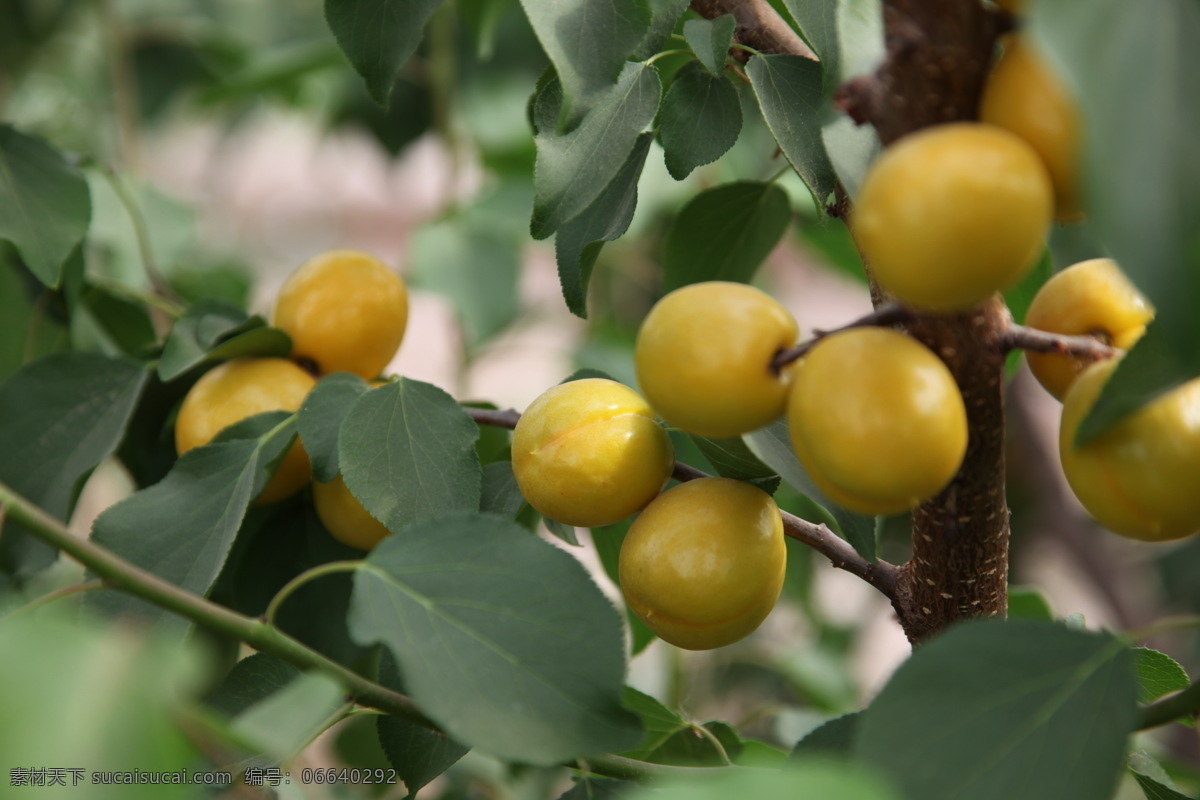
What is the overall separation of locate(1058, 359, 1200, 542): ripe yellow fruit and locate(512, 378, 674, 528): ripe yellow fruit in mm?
110

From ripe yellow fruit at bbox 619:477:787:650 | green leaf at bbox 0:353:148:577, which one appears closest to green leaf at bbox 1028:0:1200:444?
ripe yellow fruit at bbox 619:477:787:650

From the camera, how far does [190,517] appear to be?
1.06 feet

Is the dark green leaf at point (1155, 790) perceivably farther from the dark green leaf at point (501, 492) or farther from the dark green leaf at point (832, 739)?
the dark green leaf at point (501, 492)

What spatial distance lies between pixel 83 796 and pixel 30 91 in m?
1.18

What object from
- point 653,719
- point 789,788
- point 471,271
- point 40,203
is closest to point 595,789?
point 653,719

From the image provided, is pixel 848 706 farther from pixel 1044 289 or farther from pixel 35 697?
pixel 35 697

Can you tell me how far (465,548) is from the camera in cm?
25

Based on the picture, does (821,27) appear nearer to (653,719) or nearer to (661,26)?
(661,26)

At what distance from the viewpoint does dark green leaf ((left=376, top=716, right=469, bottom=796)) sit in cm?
31

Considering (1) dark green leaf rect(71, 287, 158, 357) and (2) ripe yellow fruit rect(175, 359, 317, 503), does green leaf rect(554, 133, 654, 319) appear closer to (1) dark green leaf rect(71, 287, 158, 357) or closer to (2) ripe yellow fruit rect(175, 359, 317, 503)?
(2) ripe yellow fruit rect(175, 359, 317, 503)

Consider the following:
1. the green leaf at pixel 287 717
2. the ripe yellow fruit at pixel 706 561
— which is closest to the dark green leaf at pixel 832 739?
the ripe yellow fruit at pixel 706 561

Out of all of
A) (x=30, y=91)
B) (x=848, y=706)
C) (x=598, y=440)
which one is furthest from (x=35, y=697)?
(x=30, y=91)

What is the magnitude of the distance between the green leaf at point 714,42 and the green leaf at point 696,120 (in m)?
0.02

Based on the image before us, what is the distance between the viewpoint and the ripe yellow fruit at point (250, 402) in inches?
14.2
